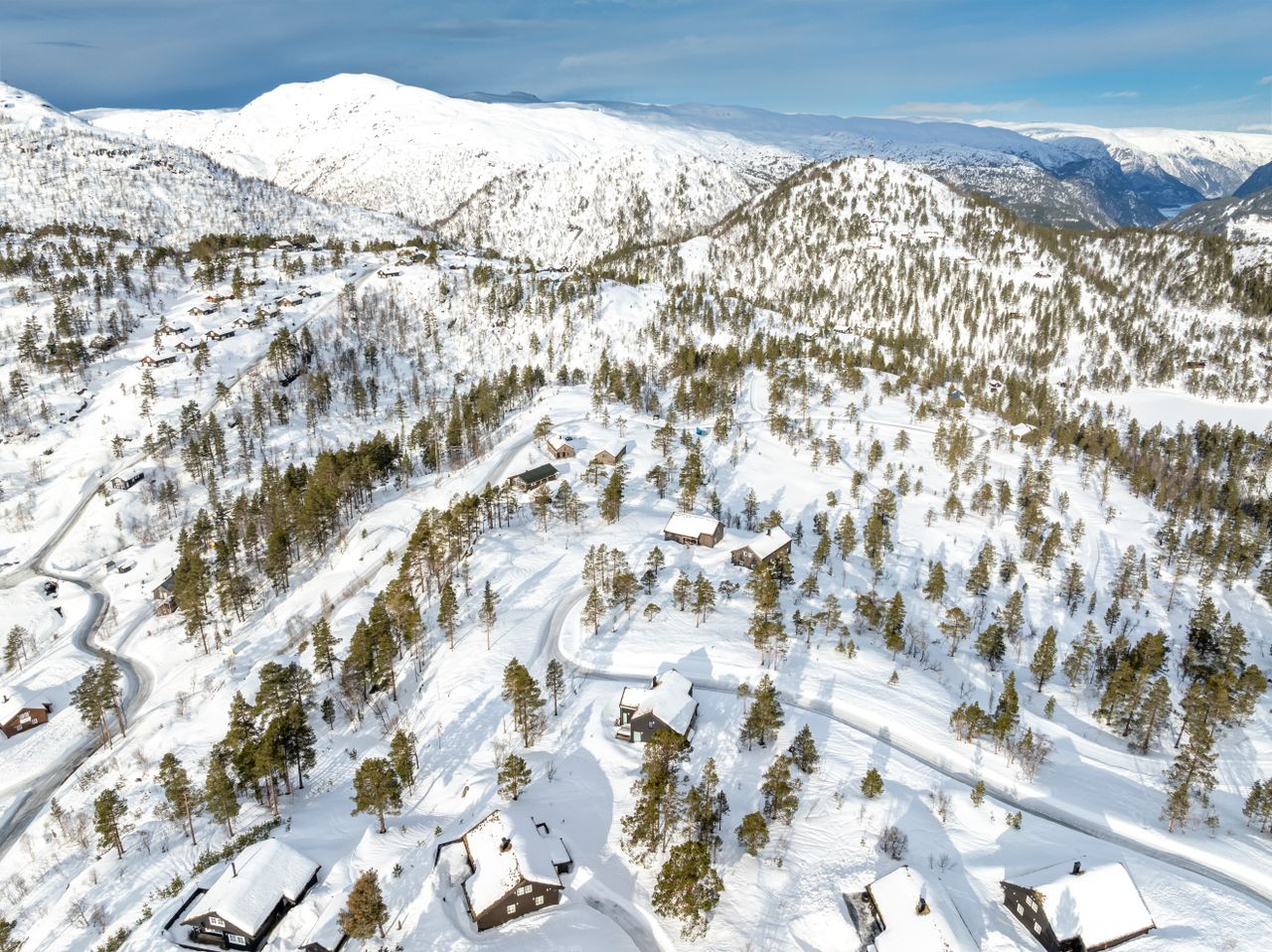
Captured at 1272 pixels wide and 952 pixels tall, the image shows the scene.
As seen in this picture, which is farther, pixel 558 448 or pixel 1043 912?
pixel 558 448

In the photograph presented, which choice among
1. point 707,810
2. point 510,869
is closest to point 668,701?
point 707,810

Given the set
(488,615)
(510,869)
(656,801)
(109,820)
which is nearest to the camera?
(510,869)

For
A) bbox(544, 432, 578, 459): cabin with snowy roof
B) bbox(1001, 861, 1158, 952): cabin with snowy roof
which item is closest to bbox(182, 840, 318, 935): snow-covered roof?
bbox(1001, 861, 1158, 952): cabin with snowy roof

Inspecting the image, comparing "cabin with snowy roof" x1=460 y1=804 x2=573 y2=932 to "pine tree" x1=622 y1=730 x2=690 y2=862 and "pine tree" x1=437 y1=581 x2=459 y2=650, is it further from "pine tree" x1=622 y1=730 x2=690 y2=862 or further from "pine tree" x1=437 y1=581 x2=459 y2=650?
"pine tree" x1=437 y1=581 x2=459 y2=650

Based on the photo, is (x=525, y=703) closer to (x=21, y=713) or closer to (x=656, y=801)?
(x=656, y=801)

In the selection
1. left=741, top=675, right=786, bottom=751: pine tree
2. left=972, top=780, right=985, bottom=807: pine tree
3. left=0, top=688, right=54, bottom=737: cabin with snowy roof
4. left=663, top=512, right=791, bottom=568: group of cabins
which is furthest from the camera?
left=663, top=512, right=791, bottom=568: group of cabins

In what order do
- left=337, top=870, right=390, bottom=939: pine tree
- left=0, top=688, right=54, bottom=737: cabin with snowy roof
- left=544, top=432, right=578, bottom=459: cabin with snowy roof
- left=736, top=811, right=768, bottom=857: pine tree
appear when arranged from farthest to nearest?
left=544, top=432, right=578, bottom=459: cabin with snowy roof → left=0, top=688, right=54, bottom=737: cabin with snowy roof → left=736, top=811, right=768, bottom=857: pine tree → left=337, top=870, right=390, bottom=939: pine tree
